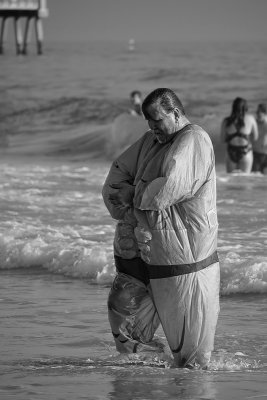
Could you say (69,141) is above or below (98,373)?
below

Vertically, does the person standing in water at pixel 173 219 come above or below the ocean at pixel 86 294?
above

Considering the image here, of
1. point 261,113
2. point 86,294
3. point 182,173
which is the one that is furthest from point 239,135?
point 182,173

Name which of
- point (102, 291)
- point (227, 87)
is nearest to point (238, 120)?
point (102, 291)

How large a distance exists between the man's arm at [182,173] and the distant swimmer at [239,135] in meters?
11.1

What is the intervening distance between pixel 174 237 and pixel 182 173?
0.29m

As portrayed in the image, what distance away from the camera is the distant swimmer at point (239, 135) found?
53.8 feet

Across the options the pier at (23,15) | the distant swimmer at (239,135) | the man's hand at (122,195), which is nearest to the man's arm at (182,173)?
the man's hand at (122,195)

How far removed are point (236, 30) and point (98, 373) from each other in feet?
263

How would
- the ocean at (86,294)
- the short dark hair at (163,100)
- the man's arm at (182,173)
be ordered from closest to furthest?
the man's arm at (182,173)
the short dark hair at (163,100)
the ocean at (86,294)

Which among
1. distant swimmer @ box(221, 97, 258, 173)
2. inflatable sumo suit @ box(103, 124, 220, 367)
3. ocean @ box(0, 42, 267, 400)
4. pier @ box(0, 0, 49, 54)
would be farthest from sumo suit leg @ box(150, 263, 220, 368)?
pier @ box(0, 0, 49, 54)

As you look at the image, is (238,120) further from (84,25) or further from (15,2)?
(84,25)

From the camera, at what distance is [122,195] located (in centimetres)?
525

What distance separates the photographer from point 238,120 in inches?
647

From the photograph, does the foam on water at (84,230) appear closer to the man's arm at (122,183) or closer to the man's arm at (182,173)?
the man's arm at (122,183)
